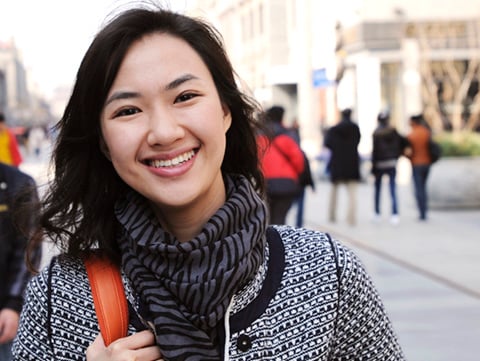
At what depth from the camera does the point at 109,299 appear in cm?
193

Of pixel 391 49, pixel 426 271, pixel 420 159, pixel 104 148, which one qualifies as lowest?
pixel 426 271

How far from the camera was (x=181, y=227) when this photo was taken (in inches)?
82.0

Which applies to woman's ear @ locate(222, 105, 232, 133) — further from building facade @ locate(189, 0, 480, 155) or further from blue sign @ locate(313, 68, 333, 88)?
building facade @ locate(189, 0, 480, 155)

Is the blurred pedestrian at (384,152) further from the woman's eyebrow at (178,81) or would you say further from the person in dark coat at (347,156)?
the woman's eyebrow at (178,81)

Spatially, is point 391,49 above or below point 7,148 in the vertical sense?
above

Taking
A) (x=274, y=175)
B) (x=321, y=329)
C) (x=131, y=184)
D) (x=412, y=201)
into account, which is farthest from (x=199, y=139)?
(x=412, y=201)

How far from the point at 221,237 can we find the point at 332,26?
35.3m

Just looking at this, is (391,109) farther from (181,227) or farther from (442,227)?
(181,227)

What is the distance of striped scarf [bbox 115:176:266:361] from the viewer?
6.01ft

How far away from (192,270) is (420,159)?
13.6 meters

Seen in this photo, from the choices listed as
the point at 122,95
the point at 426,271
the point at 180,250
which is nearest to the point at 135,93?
the point at 122,95

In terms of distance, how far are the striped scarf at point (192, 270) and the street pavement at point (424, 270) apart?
855 mm

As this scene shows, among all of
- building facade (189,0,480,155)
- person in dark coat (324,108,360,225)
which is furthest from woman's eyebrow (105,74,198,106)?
building facade (189,0,480,155)

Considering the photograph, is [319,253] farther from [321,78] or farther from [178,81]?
[321,78]
